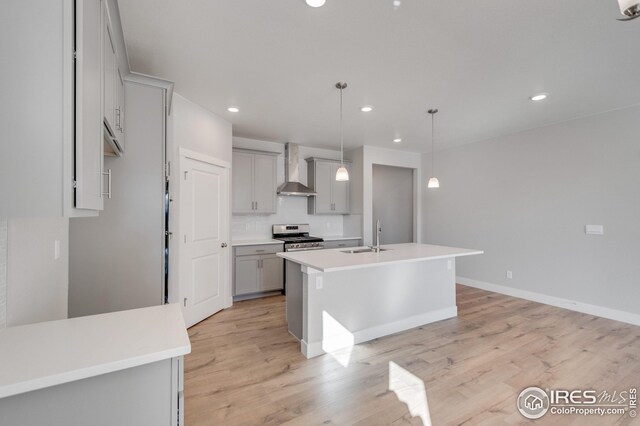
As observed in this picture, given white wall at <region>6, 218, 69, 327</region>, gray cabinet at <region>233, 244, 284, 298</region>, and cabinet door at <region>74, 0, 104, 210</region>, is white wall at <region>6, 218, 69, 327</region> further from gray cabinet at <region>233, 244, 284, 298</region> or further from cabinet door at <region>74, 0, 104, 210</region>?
gray cabinet at <region>233, 244, 284, 298</region>

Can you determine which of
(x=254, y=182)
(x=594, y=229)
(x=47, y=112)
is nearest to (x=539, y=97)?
(x=594, y=229)

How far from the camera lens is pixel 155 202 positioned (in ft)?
7.37

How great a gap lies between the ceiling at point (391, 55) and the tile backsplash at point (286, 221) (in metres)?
1.82

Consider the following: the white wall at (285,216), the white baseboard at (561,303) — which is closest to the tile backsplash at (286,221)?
the white wall at (285,216)

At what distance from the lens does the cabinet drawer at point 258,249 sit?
434cm

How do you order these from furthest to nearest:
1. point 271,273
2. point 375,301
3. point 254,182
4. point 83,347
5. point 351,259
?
point 254,182 < point 271,273 < point 375,301 < point 351,259 < point 83,347

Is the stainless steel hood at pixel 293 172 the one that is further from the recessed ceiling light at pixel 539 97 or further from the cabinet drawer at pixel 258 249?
the recessed ceiling light at pixel 539 97

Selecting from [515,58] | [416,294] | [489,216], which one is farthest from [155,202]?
[489,216]

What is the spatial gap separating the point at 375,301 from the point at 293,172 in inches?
112

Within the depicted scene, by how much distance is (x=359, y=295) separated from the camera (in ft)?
9.94

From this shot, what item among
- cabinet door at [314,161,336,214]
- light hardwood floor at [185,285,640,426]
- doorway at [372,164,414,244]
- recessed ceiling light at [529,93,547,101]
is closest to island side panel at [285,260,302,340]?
light hardwood floor at [185,285,640,426]

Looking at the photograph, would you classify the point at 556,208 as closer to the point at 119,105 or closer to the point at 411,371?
the point at 411,371

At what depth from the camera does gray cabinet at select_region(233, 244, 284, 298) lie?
4.31m

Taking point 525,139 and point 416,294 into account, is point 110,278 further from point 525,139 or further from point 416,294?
point 525,139
